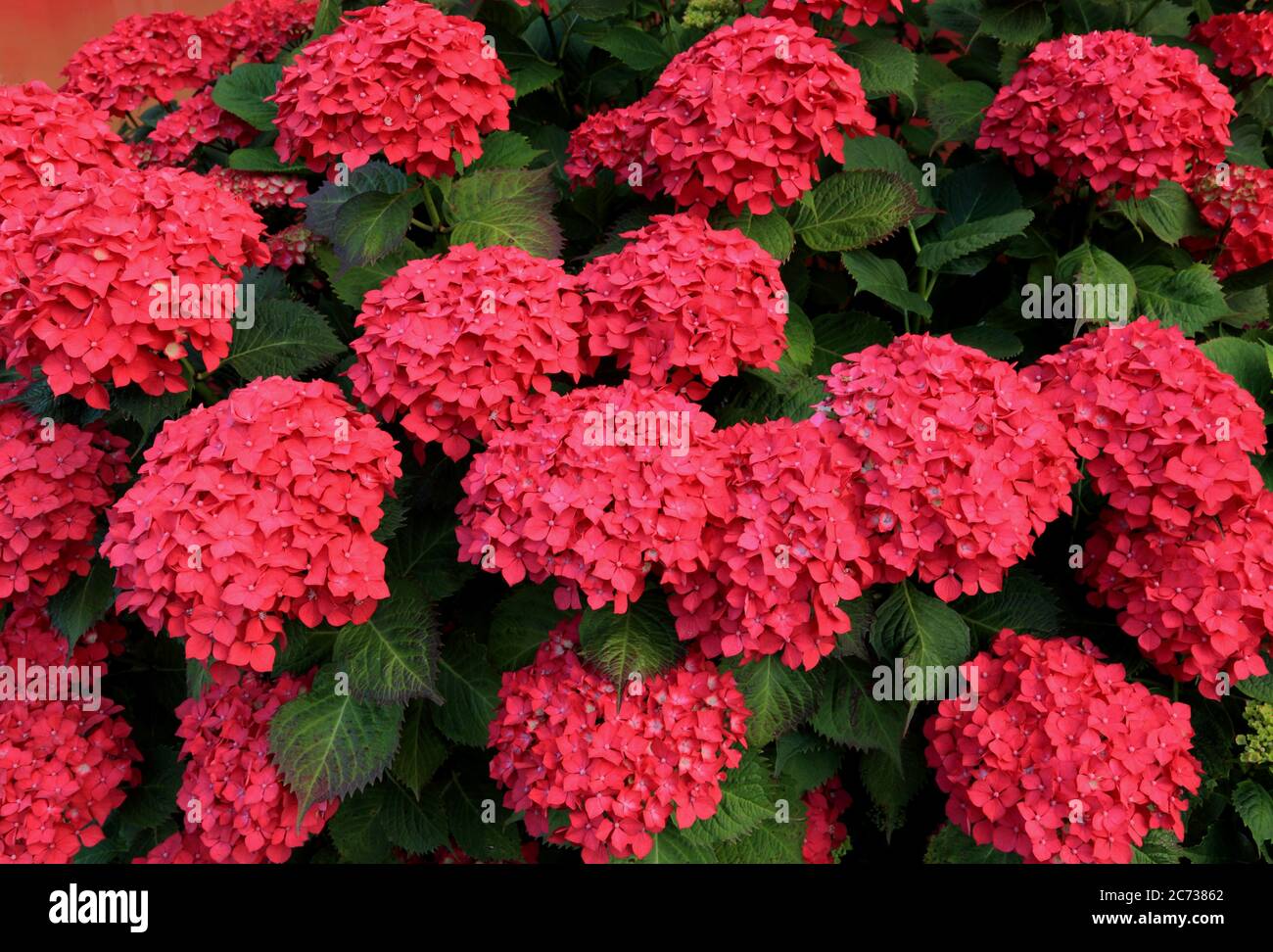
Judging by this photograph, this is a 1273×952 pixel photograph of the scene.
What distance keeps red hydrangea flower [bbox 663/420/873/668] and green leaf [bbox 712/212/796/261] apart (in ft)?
2.02

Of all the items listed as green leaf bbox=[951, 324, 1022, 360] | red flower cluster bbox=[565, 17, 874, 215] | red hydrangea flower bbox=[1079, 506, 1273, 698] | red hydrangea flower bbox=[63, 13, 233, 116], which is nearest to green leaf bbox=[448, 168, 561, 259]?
red flower cluster bbox=[565, 17, 874, 215]

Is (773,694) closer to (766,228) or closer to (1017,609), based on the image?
(1017,609)

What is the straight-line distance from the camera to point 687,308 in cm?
192

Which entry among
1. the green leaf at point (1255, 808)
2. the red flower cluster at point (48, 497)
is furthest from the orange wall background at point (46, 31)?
the green leaf at point (1255, 808)

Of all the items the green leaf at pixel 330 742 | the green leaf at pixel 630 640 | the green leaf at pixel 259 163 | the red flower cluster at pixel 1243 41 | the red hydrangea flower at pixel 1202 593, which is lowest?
the green leaf at pixel 330 742

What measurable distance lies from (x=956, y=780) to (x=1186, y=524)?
0.63 m

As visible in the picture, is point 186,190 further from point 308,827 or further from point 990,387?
point 990,387

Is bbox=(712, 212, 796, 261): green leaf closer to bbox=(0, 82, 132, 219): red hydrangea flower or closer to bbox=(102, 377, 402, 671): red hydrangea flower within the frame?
bbox=(102, 377, 402, 671): red hydrangea flower

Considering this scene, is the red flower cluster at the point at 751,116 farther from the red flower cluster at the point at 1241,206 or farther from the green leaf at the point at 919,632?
the red flower cluster at the point at 1241,206

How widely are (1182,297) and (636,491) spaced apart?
1.62m

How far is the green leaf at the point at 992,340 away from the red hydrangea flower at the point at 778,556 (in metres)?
0.82

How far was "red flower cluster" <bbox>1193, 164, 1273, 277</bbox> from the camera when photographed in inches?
101

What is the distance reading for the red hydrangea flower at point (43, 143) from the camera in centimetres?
221
